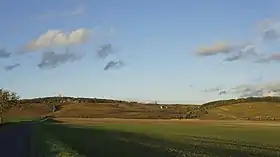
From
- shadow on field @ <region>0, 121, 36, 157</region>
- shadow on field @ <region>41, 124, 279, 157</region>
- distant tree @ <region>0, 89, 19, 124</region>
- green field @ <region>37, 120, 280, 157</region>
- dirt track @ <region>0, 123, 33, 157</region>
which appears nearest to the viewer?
shadow on field @ <region>41, 124, 279, 157</region>

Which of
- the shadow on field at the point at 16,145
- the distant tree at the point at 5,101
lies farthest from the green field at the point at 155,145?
the distant tree at the point at 5,101

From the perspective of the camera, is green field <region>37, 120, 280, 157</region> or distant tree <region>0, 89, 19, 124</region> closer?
green field <region>37, 120, 280, 157</region>

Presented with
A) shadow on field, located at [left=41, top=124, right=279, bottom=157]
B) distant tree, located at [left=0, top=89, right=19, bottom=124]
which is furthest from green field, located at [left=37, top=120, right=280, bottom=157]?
distant tree, located at [left=0, top=89, right=19, bottom=124]

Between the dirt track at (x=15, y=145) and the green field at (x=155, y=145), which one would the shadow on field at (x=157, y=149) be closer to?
the green field at (x=155, y=145)

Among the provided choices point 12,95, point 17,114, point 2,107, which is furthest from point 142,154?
point 17,114

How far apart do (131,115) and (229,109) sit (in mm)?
36376

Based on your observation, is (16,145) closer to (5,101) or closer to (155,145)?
(155,145)

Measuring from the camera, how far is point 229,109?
192 meters

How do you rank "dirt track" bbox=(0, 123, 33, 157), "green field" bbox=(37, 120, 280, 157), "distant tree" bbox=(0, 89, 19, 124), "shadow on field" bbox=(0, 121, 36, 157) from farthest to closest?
"distant tree" bbox=(0, 89, 19, 124) < "shadow on field" bbox=(0, 121, 36, 157) < "dirt track" bbox=(0, 123, 33, 157) < "green field" bbox=(37, 120, 280, 157)

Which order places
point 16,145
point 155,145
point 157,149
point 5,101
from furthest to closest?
point 5,101 < point 16,145 < point 155,145 < point 157,149

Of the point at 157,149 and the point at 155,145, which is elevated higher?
the point at 155,145

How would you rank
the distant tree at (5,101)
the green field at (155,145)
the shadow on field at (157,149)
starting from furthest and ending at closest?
the distant tree at (5,101) < the green field at (155,145) < the shadow on field at (157,149)

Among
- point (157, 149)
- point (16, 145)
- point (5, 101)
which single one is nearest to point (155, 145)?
point (157, 149)

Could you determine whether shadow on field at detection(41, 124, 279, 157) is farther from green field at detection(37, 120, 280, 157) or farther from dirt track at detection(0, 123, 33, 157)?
dirt track at detection(0, 123, 33, 157)
